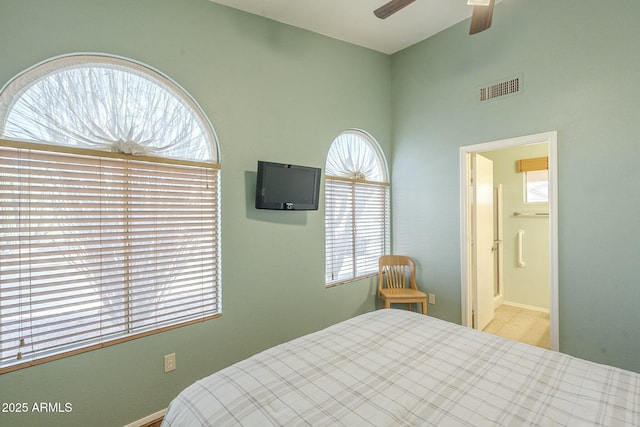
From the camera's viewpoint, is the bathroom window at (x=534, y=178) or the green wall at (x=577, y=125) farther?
the bathroom window at (x=534, y=178)

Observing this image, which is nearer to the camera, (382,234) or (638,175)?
(638,175)

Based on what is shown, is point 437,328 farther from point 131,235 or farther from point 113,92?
point 113,92

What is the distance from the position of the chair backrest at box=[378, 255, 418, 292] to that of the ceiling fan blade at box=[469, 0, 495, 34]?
223 cm

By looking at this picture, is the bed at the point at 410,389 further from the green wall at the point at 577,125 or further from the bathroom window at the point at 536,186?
the bathroom window at the point at 536,186

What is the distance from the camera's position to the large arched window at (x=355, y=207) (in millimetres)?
3004

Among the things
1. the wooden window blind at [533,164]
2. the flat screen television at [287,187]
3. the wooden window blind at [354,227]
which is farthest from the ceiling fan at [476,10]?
the wooden window blind at [533,164]

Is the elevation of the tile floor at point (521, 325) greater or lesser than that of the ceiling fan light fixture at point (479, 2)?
lesser

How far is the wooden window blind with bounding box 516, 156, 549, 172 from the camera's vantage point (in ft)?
12.1

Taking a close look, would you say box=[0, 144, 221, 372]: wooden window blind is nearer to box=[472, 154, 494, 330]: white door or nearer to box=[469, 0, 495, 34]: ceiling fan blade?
box=[469, 0, 495, 34]: ceiling fan blade

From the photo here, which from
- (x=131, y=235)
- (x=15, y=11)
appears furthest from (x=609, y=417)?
(x=15, y=11)

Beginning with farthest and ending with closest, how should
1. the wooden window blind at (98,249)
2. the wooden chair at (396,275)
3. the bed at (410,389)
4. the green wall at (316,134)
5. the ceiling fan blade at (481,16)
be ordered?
1. the wooden chair at (396,275)
2. the green wall at (316,134)
3. the ceiling fan blade at (481,16)
4. the wooden window blind at (98,249)
5. the bed at (410,389)

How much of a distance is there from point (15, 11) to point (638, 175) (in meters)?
3.94

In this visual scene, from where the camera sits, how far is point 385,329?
5.89ft

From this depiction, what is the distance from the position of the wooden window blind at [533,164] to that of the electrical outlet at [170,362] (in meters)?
4.49
